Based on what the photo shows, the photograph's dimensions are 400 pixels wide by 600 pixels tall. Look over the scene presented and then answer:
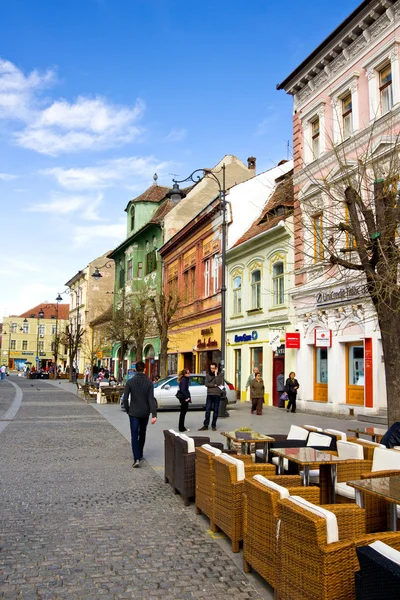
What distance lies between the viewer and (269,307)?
2703 cm

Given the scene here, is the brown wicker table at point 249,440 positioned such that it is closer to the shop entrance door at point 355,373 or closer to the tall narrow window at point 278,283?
the shop entrance door at point 355,373

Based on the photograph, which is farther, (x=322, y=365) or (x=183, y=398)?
(x=322, y=365)

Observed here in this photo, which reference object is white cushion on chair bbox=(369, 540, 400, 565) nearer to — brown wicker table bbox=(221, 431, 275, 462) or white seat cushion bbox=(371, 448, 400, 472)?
white seat cushion bbox=(371, 448, 400, 472)

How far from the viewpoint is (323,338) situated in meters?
22.2

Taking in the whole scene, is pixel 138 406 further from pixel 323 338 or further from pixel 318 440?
pixel 323 338

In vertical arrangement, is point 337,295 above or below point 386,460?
above

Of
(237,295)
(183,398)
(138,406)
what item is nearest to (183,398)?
(183,398)

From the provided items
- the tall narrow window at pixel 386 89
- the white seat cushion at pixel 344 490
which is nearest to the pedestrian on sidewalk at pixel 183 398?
the white seat cushion at pixel 344 490

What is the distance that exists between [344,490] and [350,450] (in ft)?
2.81

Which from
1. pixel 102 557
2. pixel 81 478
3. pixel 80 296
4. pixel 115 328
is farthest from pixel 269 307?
pixel 80 296

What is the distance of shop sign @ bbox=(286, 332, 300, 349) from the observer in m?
24.0

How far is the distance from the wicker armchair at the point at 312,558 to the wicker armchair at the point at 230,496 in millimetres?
1336

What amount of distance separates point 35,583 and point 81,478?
4418 millimetres

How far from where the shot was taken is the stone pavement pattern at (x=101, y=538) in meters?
4.75
